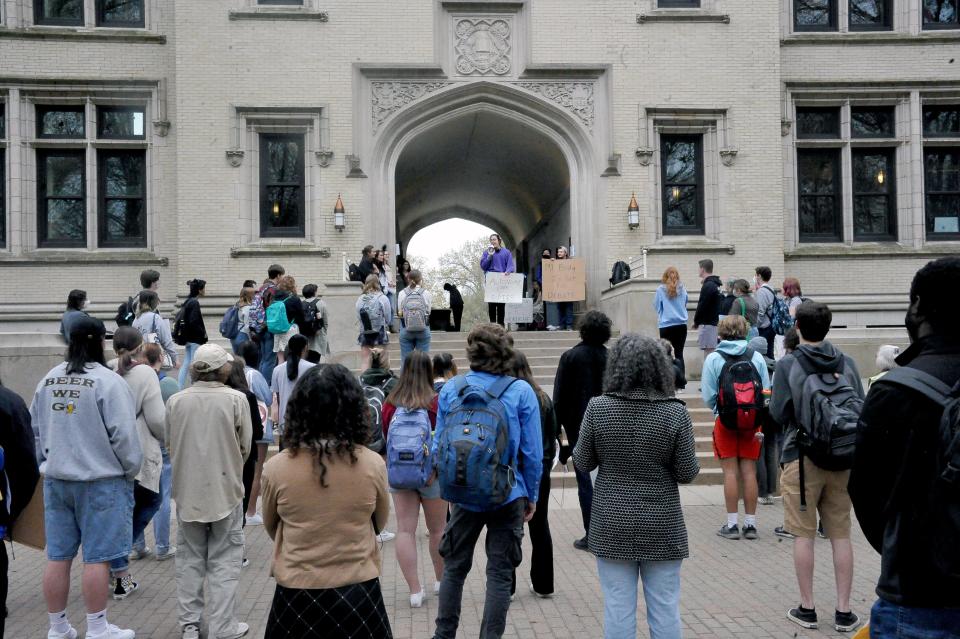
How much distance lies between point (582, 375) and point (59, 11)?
16058mm

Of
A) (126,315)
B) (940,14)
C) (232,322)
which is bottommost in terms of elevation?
(232,322)

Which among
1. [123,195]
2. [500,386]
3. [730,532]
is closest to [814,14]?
[730,532]

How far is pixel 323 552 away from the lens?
338 cm

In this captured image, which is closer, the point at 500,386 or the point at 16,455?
the point at 16,455

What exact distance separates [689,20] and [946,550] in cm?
1675

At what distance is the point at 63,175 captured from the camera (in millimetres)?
17734

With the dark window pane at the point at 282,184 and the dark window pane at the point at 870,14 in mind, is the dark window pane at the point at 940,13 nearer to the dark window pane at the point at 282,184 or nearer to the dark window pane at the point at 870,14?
the dark window pane at the point at 870,14

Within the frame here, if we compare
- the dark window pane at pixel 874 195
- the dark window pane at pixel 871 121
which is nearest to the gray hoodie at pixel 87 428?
the dark window pane at pixel 874 195

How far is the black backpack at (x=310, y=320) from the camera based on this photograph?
37.2ft

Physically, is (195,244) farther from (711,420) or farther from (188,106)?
(711,420)

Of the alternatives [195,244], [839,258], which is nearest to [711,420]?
[839,258]

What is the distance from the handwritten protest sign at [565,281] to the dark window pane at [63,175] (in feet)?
33.0

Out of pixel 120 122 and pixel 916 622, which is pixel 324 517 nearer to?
pixel 916 622

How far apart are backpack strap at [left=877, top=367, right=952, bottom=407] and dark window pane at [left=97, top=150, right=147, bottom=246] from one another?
17413 millimetres
